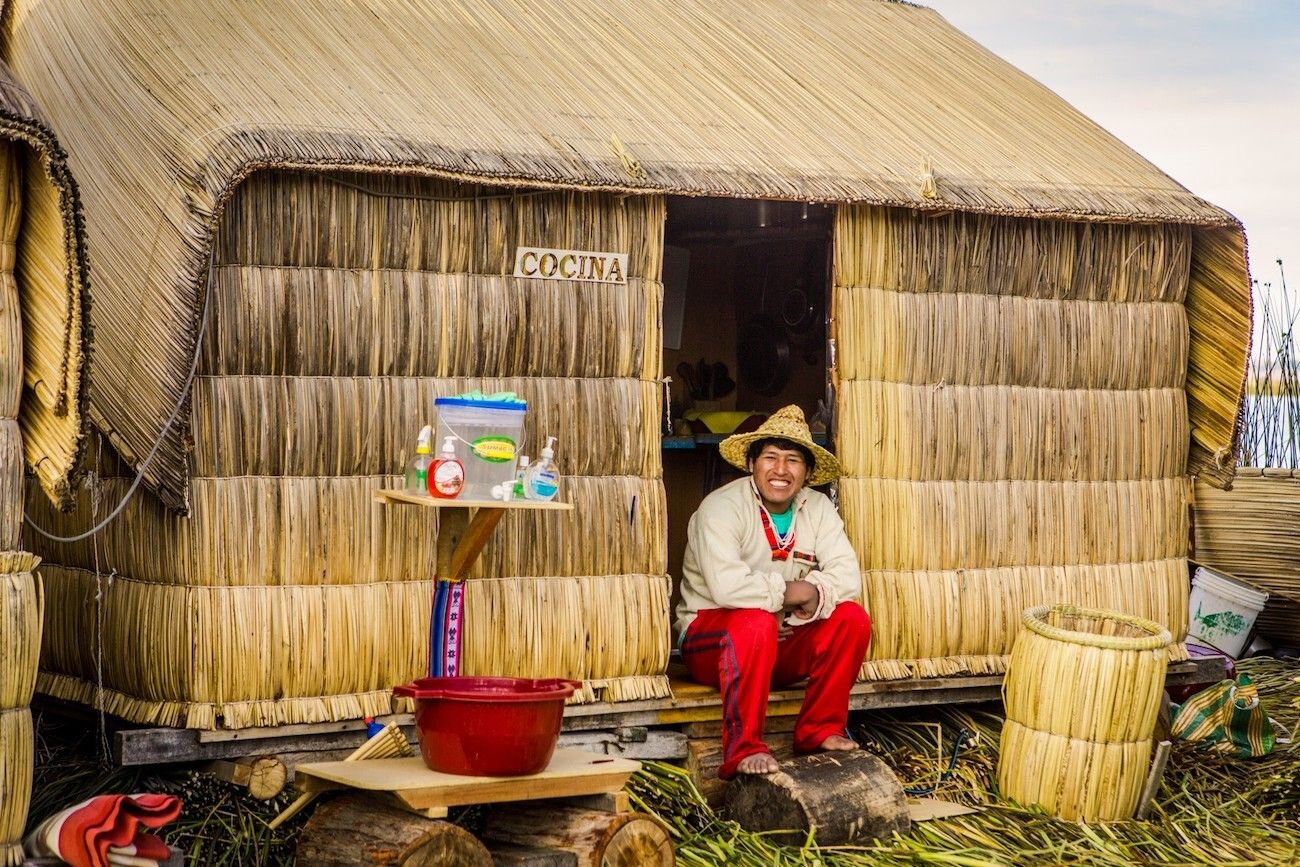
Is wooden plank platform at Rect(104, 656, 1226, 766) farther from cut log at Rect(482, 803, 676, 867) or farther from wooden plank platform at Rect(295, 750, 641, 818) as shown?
cut log at Rect(482, 803, 676, 867)

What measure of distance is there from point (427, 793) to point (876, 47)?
17.7ft

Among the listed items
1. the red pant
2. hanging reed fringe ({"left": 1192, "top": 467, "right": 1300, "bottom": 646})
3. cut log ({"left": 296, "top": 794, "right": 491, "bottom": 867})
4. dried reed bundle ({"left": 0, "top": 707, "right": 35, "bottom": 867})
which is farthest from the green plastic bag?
dried reed bundle ({"left": 0, "top": 707, "right": 35, "bottom": 867})

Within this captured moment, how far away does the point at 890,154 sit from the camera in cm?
822

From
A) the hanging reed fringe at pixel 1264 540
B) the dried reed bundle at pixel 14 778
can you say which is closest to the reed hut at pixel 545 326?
the dried reed bundle at pixel 14 778

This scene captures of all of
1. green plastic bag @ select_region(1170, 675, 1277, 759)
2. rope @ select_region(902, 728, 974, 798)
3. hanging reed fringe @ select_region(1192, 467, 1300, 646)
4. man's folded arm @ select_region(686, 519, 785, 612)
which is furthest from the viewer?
hanging reed fringe @ select_region(1192, 467, 1300, 646)

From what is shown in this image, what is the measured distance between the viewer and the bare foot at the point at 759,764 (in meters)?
7.23

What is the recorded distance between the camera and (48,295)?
5656mm

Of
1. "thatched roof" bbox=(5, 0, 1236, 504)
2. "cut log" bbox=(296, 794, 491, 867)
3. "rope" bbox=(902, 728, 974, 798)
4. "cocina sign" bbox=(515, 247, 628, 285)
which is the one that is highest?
"thatched roof" bbox=(5, 0, 1236, 504)

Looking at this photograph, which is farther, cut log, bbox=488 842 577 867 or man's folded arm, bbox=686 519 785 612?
man's folded arm, bbox=686 519 785 612

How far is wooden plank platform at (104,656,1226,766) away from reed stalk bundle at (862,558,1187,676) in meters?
0.14

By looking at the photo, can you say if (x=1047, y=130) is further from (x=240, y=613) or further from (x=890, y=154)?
(x=240, y=613)

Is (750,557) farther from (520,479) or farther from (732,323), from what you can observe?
(732,323)

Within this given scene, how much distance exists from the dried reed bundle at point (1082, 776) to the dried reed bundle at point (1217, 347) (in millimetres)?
1868

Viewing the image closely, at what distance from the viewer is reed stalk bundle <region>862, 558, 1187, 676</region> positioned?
823 cm
